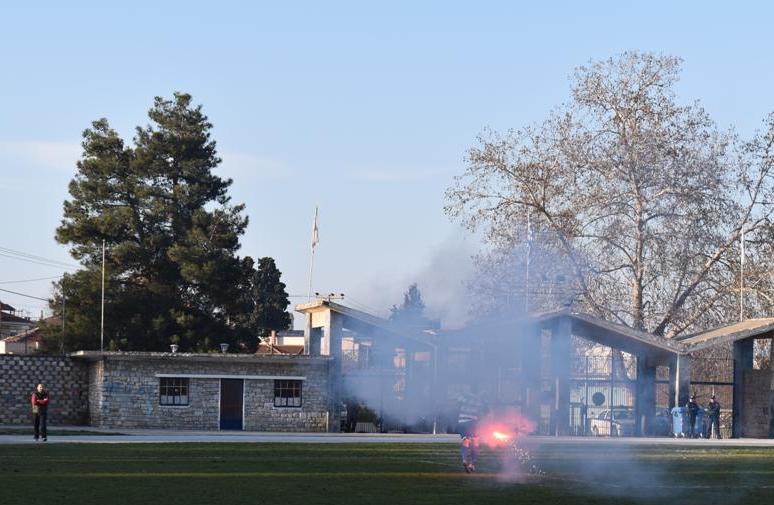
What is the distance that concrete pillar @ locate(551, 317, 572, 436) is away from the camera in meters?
60.8

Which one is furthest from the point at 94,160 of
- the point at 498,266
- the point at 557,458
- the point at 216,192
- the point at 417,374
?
the point at 557,458

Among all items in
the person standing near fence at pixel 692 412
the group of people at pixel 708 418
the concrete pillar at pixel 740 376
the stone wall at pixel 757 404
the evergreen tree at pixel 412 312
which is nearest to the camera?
the evergreen tree at pixel 412 312

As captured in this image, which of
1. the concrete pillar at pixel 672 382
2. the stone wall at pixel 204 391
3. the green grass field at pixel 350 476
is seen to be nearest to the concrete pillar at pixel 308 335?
the stone wall at pixel 204 391

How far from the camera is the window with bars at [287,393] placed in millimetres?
61750

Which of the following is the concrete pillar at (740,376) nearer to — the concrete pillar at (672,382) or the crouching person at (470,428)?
the concrete pillar at (672,382)

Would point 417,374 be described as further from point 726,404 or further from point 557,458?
point 726,404

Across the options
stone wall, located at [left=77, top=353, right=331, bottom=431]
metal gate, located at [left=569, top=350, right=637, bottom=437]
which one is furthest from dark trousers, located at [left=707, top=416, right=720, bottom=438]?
stone wall, located at [left=77, top=353, right=331, bottom=431]

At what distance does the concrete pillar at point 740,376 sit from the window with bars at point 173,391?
1033 inches

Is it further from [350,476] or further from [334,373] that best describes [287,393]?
[350,476]

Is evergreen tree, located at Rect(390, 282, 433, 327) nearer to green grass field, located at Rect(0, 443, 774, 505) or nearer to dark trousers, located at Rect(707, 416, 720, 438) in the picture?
green grass field, located at Rect(0, 443, 774, 505)

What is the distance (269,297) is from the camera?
139750 mm

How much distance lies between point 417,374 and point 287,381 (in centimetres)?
1807

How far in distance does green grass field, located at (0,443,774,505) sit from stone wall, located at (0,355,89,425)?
75.6 feet

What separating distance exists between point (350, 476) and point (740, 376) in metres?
40.7
